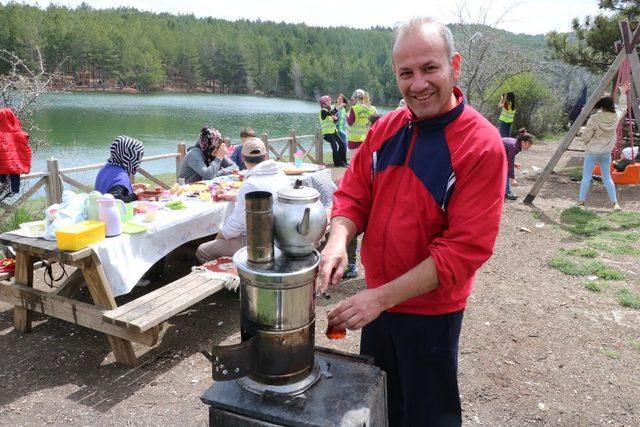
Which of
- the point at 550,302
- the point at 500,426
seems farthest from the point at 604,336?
the point at 500,426

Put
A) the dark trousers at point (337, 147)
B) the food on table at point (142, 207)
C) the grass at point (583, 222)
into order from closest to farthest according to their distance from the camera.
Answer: the food on table at point (142, 207) → the grass at point (583, 222) → the dark trousers at point (337, 147)

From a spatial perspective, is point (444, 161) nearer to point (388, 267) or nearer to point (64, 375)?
point (388, 267)

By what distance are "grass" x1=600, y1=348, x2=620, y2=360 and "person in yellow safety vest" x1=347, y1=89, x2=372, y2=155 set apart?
7.08 meters

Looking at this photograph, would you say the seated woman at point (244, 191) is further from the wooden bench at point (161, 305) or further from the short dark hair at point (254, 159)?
the wooden bench at point (161, 305)

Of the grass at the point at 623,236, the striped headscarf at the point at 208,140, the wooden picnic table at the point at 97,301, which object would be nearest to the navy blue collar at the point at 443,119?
the wooden picnic table at the point at 97,301

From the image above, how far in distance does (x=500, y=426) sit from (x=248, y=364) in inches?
80.2

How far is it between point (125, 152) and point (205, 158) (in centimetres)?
159

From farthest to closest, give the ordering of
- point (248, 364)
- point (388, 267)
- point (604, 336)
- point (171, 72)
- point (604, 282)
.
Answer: point (171, 72)
point (604, 282)
point (604, 336)
point (388, 267)
point (248, 364)

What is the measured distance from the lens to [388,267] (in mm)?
1799

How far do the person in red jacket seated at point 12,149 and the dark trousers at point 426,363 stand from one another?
513cm

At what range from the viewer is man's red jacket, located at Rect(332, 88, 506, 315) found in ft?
5.15

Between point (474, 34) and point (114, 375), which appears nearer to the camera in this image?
point (114, 375)

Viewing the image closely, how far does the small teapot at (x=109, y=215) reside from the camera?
11.5 ft

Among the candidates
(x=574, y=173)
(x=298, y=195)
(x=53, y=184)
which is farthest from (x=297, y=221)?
(x=574, y=173)
